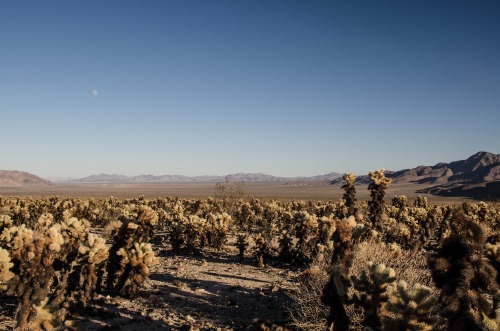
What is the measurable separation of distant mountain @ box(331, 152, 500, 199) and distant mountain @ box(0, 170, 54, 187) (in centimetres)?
14509

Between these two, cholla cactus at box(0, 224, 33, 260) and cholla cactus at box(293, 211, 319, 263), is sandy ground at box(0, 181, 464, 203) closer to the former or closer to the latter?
cholla cactus at box(293, 211, 319, 263)

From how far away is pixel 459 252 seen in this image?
5.28 meters

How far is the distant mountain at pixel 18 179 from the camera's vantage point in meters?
146

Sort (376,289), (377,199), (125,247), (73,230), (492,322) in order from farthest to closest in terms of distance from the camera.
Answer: (377,199), (125,247), (73,230), (376,289), (492,322)

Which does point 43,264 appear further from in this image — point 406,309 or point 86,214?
point 86,214

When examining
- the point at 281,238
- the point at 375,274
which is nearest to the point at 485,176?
the point at 281,238

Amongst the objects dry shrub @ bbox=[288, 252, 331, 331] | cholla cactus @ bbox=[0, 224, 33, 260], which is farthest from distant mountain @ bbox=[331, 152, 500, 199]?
cholla cactus @ bbox=[0, 224, 33, 260]

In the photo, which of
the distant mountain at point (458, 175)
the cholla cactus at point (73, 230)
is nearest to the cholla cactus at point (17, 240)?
the cholla cactus at point (73, 230)

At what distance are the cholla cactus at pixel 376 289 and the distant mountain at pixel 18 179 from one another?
167 meters

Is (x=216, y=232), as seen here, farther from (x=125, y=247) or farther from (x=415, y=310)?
(x=415, y=310)

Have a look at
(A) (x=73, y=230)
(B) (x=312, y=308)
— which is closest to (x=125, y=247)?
(A) (x=73, y=230)

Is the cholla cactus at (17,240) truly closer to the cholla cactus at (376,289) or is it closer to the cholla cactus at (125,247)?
the cholla cactus at (125,247)

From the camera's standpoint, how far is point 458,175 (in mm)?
134000

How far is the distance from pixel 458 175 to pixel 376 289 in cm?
14933
